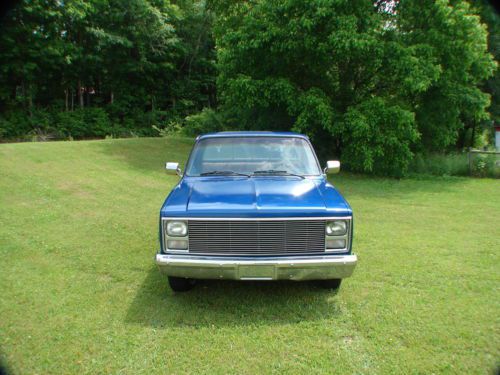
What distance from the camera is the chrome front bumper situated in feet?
11.8

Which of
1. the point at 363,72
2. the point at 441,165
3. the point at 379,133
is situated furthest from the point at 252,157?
the point at 441,165

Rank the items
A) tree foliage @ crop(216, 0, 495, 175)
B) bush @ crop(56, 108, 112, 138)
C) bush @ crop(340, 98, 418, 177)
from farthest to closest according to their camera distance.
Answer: bush @ crop(56, 108, 112, 138) < bush @ crop(340, 98, 418, 177) < tree foliage @ crop(216, 0, 495, 175)

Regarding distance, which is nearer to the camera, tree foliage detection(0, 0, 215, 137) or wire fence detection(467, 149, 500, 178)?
wire fence detection(467, 149, 500, 178)

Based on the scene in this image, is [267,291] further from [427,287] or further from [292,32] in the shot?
[292,32]

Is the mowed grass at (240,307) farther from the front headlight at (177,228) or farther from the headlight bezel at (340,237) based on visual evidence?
the front headlight at (177,228)

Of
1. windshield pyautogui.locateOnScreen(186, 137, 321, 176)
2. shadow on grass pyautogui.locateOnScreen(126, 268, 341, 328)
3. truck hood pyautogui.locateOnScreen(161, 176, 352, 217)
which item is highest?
windshield pyautogui.locateOnScreen(186, 137, 321, 176)

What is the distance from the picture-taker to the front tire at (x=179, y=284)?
411cm

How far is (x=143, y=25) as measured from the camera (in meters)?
29.5

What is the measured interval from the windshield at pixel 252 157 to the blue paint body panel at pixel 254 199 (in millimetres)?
234

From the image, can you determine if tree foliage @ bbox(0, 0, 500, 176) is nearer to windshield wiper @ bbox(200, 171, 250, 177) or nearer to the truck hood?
windshield wiper @ bbox(200, 171, 250, 177)

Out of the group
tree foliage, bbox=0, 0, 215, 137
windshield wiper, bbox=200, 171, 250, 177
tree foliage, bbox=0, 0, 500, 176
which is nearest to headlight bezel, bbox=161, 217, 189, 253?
windshield wiper, bbox=200, 171, 250, 177

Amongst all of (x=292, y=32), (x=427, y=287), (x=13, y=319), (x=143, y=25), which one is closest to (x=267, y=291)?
(x=427, y=287)

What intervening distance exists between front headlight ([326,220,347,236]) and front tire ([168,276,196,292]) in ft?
5.51

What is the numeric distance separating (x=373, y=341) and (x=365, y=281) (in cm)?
133
